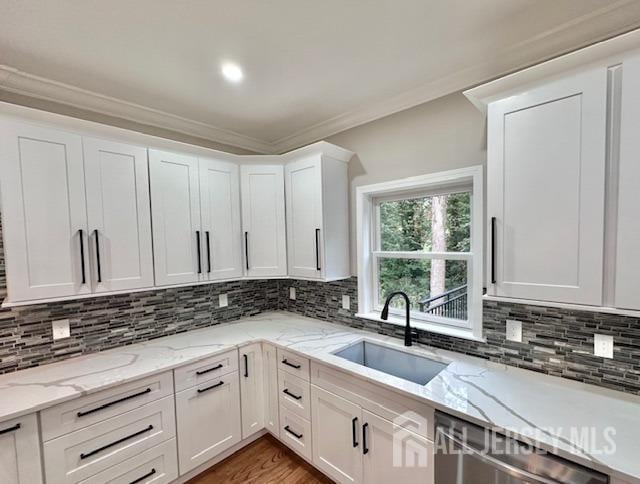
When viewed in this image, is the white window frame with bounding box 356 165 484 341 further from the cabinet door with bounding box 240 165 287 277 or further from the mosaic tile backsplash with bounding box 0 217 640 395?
the cabinet door with bounding box 240 165 287 277

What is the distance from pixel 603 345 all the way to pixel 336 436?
1.51 meters

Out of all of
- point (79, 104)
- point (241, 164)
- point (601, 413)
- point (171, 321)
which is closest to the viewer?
point (601, 413)

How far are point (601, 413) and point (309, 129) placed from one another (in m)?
2.59

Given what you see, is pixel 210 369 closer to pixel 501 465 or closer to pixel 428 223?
pixel 501 465

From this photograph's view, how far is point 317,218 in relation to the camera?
91.2 inches

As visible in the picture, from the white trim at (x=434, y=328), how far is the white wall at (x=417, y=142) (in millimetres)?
402

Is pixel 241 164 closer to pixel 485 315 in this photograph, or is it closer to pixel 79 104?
pixel 79 104

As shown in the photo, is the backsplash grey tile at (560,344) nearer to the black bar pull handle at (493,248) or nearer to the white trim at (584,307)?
the white trim at (584,307)

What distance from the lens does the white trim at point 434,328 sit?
5.96ft

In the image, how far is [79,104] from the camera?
1930 millimetres

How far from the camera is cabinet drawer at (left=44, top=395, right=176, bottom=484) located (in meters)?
1.45

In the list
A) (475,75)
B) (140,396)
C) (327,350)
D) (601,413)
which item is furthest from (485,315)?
(140,396)

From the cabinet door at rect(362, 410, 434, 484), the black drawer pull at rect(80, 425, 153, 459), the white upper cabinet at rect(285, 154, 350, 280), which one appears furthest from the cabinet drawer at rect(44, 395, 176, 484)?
the white upper cabinet at rect(285, 154, 350, 280)

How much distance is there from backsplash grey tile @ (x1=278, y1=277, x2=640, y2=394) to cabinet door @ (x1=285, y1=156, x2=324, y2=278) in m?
0.99
